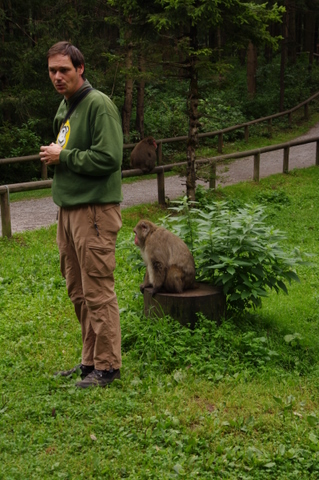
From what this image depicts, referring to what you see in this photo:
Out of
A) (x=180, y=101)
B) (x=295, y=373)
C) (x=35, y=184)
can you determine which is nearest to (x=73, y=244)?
(x=295, y=373)

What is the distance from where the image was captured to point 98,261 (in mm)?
4527

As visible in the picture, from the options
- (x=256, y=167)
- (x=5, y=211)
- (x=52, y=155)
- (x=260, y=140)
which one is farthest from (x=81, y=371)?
(x=260, y=140)

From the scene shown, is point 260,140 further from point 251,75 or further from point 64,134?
point 64,134

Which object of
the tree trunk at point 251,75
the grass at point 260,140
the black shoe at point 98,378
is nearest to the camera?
the black shoe at point 98,378

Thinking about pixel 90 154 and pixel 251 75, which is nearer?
pixel 90 154

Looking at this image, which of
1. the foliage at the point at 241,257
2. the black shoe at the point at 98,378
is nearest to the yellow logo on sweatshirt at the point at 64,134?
the black shoe at the point at 98,378

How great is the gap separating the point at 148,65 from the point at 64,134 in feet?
23.6

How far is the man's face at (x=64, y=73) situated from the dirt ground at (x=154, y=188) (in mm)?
6144

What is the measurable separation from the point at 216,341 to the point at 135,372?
0.88 meters

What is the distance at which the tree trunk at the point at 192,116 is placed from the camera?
11.1m

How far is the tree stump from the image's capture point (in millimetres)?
5684

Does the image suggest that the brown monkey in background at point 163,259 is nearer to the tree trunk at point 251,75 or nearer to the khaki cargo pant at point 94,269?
the khaki cargo pant at point 94,269

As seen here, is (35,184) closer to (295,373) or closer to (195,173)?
(195,173)

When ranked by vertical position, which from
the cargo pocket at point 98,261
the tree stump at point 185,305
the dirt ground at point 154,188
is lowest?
the dirt ground at point 154,188
